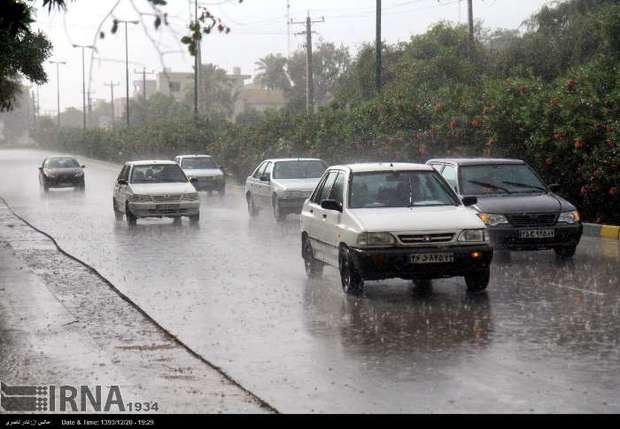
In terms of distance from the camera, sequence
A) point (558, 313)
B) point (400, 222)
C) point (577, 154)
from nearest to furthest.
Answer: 1. point (558, 313)
2. point (400, 222)
3. point (577, 154)

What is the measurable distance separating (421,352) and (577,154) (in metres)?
13.8

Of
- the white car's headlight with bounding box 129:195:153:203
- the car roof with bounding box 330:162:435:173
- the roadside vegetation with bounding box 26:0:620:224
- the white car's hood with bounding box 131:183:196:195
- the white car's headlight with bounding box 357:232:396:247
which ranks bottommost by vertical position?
the white car's headlight with bounding box 129:195:153:203

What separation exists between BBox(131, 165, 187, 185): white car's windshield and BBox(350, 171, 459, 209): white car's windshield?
42.9 feet

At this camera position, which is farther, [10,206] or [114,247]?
[10,206]

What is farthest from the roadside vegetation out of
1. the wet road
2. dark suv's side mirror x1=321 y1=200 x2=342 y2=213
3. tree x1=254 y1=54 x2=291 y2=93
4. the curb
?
tree x1=254 y1=54 x2=291 y2=93

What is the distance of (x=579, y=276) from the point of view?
14016 mm

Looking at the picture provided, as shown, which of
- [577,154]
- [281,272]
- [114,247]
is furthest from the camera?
[577,154]

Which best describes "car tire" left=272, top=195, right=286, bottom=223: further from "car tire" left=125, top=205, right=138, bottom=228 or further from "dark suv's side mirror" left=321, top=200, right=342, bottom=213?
"dark suv's side mirror" left=321, top=200, right=342, bottom=213

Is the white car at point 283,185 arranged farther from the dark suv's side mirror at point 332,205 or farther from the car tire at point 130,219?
the dark suv's side mirror at point 332,205

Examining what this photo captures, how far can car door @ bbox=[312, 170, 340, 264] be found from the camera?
13391 millimetres

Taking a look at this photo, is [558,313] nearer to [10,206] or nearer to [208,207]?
[208,207]

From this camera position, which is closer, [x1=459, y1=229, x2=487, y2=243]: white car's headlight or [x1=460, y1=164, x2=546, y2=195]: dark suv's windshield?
[x1=459, y1=229, x2=487, y2=243]: white car's headlight

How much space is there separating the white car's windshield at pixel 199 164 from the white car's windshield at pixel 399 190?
2769 centimetres

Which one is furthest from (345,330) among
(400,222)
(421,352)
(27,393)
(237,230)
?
(237,230)
